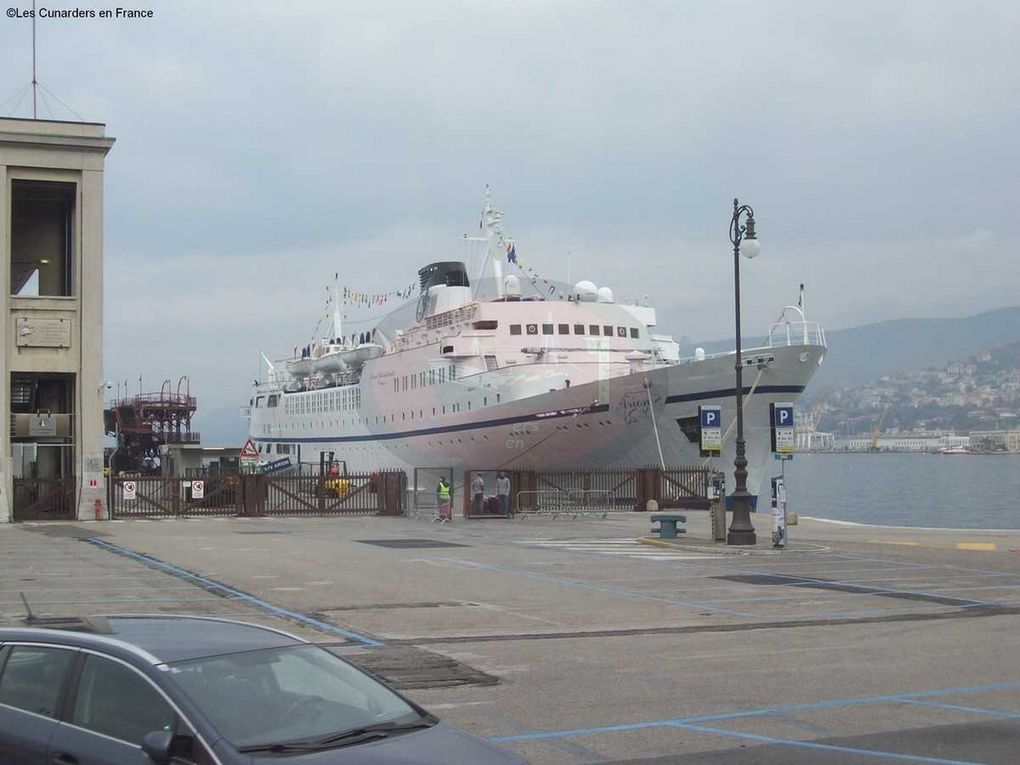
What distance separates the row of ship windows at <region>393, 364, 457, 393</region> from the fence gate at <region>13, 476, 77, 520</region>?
736 inches

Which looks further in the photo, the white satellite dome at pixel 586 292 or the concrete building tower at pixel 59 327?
the white satellite dome at pixel 586 292

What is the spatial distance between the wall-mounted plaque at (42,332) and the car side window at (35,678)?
101ft

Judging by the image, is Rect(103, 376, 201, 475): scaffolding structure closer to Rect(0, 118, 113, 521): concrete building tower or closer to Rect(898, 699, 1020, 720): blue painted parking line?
Rect(0, 118, 113, 521): concrete building tower

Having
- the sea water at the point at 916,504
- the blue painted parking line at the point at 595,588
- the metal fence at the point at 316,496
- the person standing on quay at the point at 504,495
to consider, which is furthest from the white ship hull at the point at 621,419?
the blue painted parking line at the point at 595,588

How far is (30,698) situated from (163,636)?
2.06 feet

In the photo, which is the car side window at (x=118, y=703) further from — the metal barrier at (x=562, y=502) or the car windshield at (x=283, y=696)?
the metal barrier at (x=562, y=502)

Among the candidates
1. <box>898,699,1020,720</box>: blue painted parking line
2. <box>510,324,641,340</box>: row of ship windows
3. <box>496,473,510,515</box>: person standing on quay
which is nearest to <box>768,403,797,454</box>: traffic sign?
<box>496,473,510,515</box>: person standing on quay

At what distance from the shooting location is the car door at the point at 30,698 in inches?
201

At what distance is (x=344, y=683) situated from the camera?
534cm

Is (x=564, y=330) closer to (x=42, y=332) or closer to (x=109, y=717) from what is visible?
(x=42, y=332)

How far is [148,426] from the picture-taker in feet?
272

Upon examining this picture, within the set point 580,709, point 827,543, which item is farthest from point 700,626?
point 827,543

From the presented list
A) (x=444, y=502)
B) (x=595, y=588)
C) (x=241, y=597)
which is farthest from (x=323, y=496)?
(x=241, y=597)

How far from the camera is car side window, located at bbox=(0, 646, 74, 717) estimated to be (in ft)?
17.0
